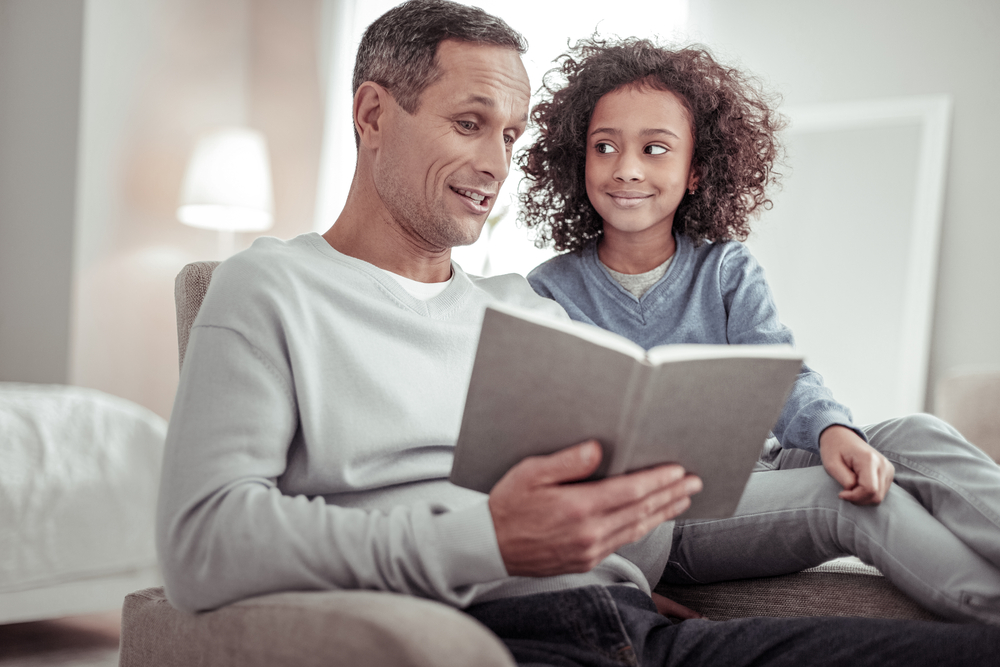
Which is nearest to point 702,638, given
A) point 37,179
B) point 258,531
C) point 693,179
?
point 258,531

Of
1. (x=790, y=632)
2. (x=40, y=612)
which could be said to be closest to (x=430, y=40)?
(x=790, y=632)

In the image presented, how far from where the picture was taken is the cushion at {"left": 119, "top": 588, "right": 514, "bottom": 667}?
60 cm

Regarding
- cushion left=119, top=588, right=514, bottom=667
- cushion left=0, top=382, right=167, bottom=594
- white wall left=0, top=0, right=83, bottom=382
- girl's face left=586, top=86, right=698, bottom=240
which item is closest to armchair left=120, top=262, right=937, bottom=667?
cushion left=119, top=588, right=514, bottom=667

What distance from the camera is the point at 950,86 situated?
3.21m

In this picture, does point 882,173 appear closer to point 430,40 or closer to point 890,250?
point 890,250

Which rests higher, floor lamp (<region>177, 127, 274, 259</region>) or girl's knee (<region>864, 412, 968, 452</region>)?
floor lamp (<region>177, 127, 274, 259</region>)

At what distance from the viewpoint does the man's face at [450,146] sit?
1.17m

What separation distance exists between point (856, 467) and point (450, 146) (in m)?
0.70

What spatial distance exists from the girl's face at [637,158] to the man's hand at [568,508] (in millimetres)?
753

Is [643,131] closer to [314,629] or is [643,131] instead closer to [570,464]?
[570,464]

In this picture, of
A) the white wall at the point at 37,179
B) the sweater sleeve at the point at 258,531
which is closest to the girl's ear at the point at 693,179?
the sweater sleeve at the point at 258,531

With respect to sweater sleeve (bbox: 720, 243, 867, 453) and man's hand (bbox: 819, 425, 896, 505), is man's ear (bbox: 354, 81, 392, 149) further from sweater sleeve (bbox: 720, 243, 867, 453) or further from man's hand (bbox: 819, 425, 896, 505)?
man's hand (bbox: 819, 425, 896, 505)

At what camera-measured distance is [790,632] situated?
91 centimetres

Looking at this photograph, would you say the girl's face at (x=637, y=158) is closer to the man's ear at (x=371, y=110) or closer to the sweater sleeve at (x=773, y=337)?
the sweater sleeve at (x=773, y=337)
